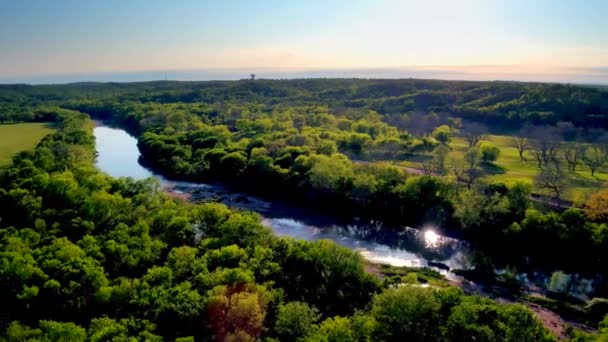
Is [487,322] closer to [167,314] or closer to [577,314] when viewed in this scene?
[577,314]

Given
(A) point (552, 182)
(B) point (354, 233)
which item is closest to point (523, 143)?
(A) point (552, 182)

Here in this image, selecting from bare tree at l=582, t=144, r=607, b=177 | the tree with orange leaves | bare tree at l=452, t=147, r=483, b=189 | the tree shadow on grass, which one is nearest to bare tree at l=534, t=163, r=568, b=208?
the tree with orange leaves

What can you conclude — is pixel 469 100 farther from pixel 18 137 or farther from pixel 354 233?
pixel 18 137

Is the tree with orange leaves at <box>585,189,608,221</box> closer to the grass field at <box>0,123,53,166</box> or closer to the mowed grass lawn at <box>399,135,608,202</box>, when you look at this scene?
the mowed grass lawn at <box>399,135,608,202</box>

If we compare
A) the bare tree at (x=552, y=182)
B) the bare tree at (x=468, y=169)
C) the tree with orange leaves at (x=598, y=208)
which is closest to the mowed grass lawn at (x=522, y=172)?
the bare tree at (x=552, y=182)

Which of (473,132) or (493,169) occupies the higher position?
(473,132)
